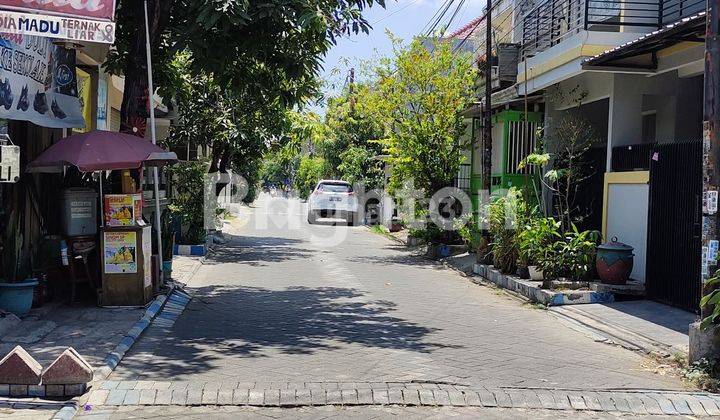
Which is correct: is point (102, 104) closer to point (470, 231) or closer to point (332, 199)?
point (470, 231)

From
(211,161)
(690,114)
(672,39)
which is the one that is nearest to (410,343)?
(672,39)

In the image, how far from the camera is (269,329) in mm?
8117

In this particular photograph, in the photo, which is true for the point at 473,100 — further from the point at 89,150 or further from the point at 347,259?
the point at 89,150

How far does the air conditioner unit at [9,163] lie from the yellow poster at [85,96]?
3586mm

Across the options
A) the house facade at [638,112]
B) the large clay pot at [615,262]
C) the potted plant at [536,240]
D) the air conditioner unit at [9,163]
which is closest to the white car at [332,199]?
the house facade at [638,112]

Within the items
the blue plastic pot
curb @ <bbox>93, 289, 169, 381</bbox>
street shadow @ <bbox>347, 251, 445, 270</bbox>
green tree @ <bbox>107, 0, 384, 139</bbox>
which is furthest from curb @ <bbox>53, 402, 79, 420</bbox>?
street shadow @ <bbox>347, 251, 445, 270</bbox>

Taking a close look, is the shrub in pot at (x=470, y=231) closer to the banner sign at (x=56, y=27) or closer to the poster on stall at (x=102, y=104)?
the poster on stall at (x=102, y=104)

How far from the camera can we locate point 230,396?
5504mm

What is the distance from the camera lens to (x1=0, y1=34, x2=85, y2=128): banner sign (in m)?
7.43

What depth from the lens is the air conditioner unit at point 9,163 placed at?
6.65 meters

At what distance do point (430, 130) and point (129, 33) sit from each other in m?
8.29

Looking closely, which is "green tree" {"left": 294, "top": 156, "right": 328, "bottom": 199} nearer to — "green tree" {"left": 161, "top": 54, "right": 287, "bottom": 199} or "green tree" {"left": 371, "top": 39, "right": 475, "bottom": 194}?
"green tree" {"left": 161, "top": 54, "right": 287, "bottom": 199}

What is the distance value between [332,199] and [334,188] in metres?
0.47

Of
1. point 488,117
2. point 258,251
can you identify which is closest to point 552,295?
point 488,117
